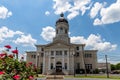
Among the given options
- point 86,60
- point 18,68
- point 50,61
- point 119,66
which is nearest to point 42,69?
point 50,61

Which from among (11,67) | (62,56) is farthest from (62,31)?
(11,67)

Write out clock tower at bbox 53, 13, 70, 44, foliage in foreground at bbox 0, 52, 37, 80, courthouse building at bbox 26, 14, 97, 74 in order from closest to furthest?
foliage in foreground at bbox 0, 52, 37, 80 < courthouse building at bbox 26, 14, 97, 74 < clock tower at bbox 53, 13, 70, 44

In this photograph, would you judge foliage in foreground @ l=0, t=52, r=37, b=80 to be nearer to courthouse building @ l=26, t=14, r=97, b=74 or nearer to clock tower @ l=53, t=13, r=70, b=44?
courthouse building @ l=26, t=14, r=97, b=74

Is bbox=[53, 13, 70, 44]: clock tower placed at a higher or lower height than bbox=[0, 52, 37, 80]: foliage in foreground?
higher

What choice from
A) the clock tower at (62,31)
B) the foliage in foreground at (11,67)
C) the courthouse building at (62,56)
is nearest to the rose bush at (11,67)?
the foliage in foreground at (11,67)

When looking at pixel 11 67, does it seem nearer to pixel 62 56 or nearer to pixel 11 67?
pixel 11 67

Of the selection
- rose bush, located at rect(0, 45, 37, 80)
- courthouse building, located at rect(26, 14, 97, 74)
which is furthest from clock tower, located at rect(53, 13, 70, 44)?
rose bush, located at rect(0, 45, 37, 80)

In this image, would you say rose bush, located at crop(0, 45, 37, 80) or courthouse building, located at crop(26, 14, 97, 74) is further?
courthouse building, located at crop(26, 14, 97, 74)

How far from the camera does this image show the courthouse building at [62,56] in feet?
201

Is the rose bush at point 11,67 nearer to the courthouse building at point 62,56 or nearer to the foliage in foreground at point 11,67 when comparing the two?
the foliage in foreground at point 11,67

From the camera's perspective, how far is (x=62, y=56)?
61531 millimetres

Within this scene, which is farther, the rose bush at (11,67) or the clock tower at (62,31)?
the clock tower at (62,31)

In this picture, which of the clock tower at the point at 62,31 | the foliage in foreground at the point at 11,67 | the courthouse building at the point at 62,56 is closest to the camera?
the foliage in foreground at the point at 11,67

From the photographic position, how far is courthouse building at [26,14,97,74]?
61.2 metres
